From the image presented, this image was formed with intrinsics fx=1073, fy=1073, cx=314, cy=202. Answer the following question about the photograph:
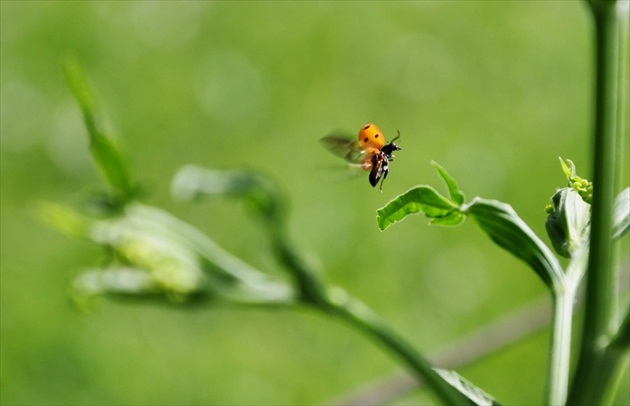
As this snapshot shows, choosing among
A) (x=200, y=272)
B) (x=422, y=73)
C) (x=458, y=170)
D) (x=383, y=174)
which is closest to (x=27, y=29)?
(x=422, y=73)

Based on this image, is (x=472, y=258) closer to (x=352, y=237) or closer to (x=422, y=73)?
(x=352, y=237)

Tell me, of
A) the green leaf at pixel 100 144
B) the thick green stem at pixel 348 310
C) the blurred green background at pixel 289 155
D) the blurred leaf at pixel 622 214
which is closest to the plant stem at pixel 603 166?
the blurred leaf at pixel 622 214

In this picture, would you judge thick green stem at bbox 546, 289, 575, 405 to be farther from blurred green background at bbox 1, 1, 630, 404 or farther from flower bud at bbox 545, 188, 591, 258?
blurred green background at bbox 1, 1, 630, 404

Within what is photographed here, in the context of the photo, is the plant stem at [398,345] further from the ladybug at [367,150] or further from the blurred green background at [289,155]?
the blurred green background at [289,155]

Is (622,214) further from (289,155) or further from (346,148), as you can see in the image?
(289,155)

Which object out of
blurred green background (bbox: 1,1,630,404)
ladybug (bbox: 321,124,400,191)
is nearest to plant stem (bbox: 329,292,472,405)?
ladybug (bbox: 321,124,400,191)
